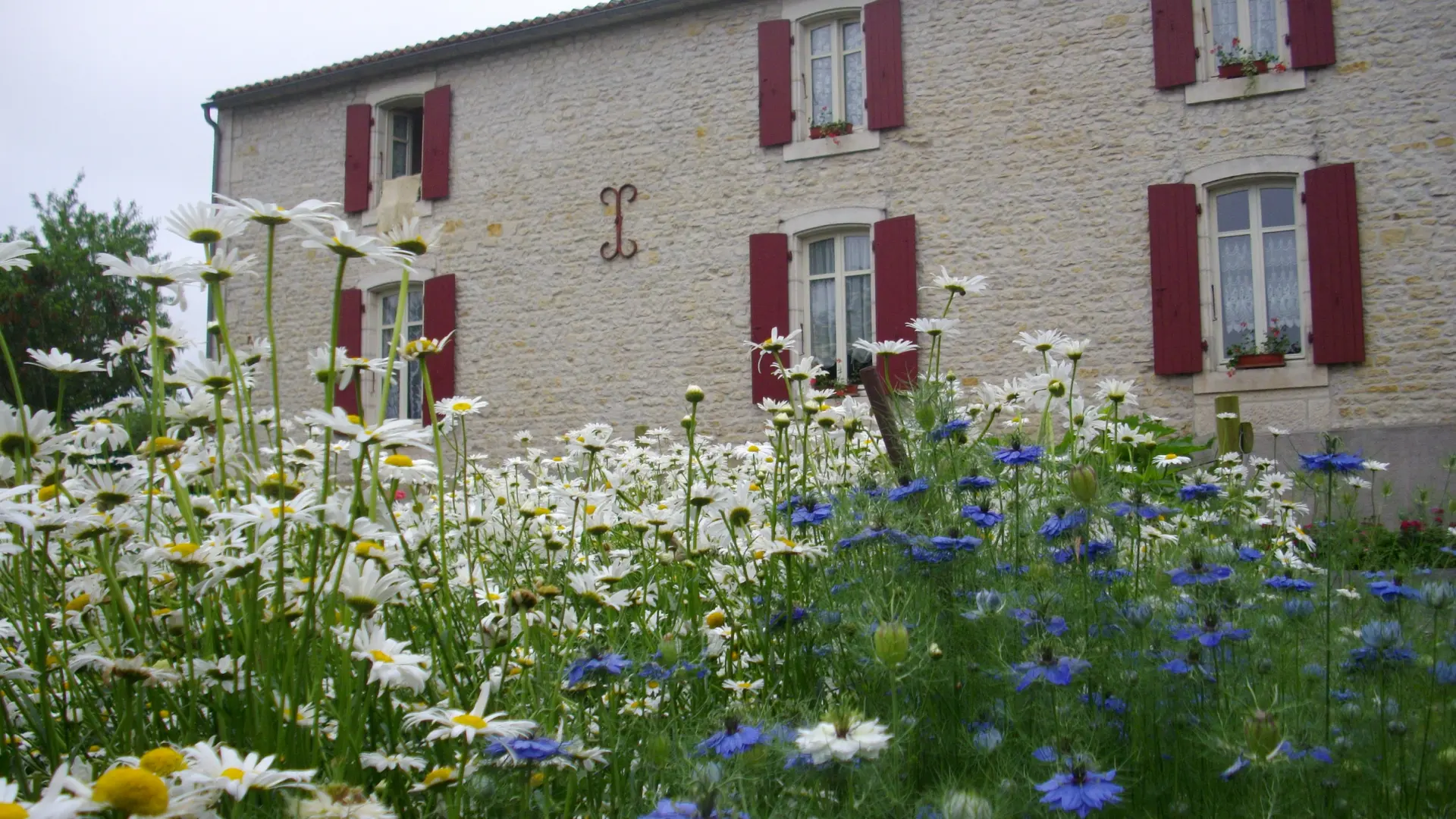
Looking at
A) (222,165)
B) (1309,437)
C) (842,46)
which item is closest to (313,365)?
(1309,437)

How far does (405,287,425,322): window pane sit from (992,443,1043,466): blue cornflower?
→ 12.6 m

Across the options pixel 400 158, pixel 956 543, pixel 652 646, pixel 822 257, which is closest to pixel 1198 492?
pixel 956 543

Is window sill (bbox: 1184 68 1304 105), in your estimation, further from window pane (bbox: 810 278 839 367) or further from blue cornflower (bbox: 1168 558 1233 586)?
blue cornflower (bbox: 1168 558 1233 586)

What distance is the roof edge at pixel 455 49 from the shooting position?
1249 centimetres

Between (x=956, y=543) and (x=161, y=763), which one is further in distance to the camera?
(x=956, y=543)

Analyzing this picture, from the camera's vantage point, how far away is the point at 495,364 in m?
13.1

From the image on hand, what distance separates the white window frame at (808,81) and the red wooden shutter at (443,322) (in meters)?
4.62

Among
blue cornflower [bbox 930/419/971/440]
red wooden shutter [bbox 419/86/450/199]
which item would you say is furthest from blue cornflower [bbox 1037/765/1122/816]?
red wooden shutter [bbox 419/86/450/199]

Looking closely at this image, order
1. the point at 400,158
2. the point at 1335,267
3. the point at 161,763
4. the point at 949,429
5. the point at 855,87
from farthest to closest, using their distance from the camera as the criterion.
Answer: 1. the point at 400,158
2. the point at 855,87
3. the point at 1335,267
4. the point at 949,429
5. the point at 161,763

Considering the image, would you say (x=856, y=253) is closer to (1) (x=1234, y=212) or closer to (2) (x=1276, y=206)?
(1) (x=1234, y=212)

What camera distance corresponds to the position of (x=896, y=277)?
11.1 metres

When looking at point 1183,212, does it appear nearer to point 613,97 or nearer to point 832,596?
point 613,97

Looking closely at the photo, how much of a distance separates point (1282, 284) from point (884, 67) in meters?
4.49

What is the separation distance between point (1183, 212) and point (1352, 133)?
1.54m
